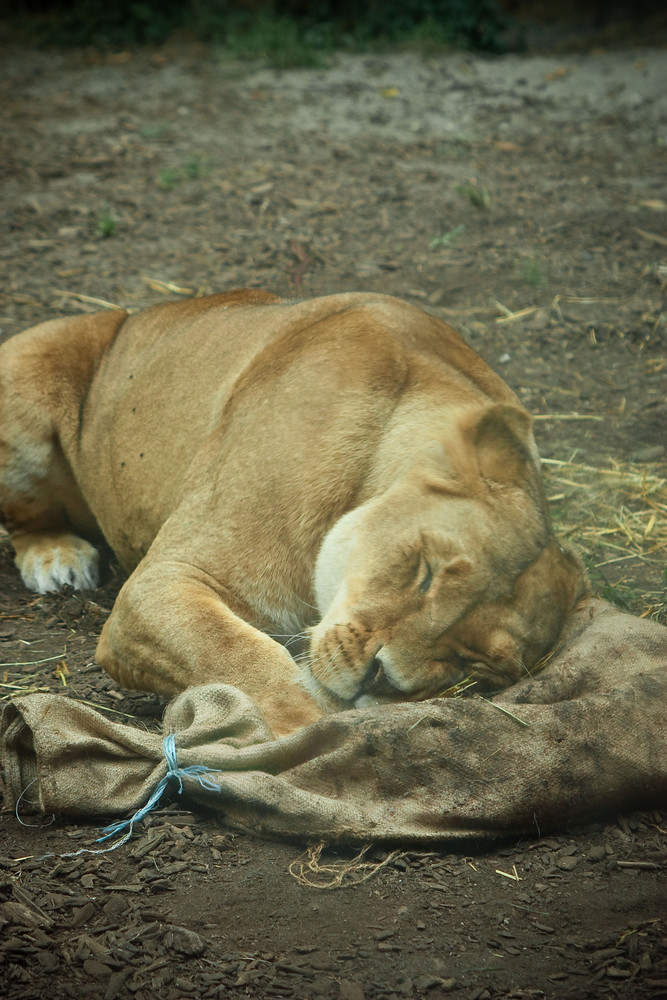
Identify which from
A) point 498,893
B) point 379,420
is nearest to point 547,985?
point 498,893

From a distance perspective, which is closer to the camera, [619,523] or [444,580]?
[444,580]

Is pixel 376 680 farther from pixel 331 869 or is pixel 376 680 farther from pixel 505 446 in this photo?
pixel 505 446

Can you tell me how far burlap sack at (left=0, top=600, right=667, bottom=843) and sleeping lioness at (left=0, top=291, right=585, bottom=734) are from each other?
0.62 ft

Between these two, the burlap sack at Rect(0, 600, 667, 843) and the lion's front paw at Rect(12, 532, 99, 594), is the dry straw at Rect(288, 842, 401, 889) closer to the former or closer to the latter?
the burlap sack at Rect(0, 600, 667, 843)

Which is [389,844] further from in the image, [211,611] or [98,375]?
[98,375]

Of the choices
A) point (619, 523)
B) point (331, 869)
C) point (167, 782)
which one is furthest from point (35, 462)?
point (331, 869)

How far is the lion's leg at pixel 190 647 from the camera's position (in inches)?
112

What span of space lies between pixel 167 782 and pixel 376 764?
518 millimetres

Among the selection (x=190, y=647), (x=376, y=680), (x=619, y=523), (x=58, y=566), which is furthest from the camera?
(x=619, y=523)

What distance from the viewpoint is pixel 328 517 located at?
122 inches

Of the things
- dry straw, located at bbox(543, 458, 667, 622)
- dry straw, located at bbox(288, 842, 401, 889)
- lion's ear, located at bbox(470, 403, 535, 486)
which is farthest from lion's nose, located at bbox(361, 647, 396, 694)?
dry straw, located at bbox(543, 458, 667, 622)

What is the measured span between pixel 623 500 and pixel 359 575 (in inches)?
85.7

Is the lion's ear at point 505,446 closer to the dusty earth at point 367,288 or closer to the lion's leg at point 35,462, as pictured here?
the dusty earth at point 367,288

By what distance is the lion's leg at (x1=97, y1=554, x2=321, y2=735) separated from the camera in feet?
9.31
